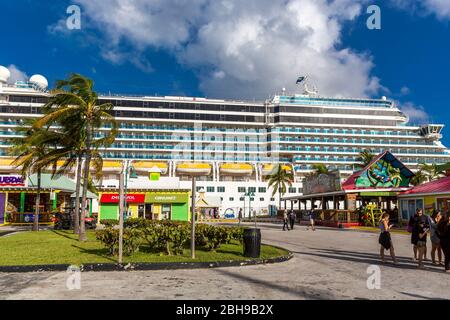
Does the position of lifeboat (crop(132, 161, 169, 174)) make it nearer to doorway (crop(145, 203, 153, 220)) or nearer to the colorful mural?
doorway (crop(145, 203, 153, 220))

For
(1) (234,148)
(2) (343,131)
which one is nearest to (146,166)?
(1) (234,148)

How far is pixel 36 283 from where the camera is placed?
839cm

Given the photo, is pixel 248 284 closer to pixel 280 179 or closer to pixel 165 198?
pixel 165 198

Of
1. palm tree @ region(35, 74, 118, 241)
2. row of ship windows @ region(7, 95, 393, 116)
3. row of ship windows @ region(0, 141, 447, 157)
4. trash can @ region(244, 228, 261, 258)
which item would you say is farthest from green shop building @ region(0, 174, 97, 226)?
row of ship windows @ region(7, 95, 393, 116)

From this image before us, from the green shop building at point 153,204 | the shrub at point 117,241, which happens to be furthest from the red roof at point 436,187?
the shrub at point 117,241

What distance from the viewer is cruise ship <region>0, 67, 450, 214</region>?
230ft

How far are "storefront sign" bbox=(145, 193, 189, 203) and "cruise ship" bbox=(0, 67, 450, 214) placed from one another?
3321 cm

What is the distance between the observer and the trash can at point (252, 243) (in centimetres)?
1223

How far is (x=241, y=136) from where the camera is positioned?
7494 centimetres

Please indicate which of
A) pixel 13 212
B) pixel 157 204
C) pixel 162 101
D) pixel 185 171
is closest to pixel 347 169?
pixel 185 171

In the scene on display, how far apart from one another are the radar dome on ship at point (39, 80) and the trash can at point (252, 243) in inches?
2946

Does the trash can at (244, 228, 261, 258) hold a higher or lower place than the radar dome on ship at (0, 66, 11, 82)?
lower
